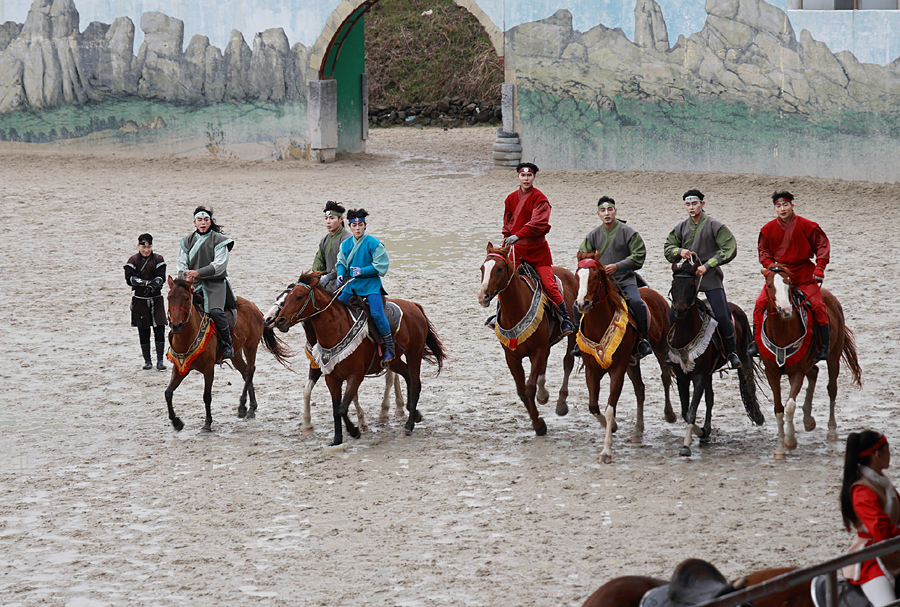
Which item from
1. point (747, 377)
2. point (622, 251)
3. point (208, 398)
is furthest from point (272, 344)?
point (747, 377)

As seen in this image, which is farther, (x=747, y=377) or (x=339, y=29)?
(x=339, y=29)

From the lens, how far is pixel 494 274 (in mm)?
8570

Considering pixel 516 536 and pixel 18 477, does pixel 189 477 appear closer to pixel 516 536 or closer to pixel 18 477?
pixel 18 477

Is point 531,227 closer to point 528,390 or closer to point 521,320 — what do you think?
point 521,320

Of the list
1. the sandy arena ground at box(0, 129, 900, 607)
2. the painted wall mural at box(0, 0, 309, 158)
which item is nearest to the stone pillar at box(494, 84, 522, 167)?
the painted wall mural at box(0, 0, 309, 158)

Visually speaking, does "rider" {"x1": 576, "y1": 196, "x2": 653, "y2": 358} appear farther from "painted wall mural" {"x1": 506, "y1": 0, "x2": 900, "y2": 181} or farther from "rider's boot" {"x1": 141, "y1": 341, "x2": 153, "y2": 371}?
"painted wall mural" {"x1": 506, "y1": 0, "x2": 900, "y2": 181}

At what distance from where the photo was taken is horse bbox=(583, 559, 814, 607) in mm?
3223

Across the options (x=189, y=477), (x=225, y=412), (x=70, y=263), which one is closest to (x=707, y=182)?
(x=70, y=263)

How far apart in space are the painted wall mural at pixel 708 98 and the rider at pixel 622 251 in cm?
1422

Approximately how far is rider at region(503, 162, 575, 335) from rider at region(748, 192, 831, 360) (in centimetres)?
190

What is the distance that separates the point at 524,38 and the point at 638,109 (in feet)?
11.2

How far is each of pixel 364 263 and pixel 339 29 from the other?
58.4 feet

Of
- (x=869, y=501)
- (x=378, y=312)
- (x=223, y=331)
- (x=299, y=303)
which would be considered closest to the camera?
(x=869, y=501)

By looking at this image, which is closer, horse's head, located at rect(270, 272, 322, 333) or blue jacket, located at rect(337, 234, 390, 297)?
horse's head, located at rect(270, 272, 322, 333)
